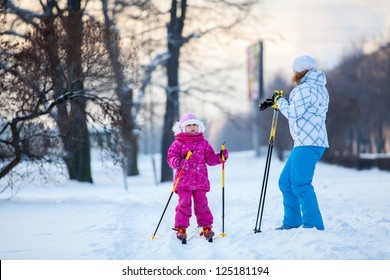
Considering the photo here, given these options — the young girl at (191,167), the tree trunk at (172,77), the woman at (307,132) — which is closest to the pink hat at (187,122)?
the young girl at (191,167)

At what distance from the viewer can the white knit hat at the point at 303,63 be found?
6.10 meters

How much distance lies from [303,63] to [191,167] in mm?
1775

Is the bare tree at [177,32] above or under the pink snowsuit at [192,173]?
above

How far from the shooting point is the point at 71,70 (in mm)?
10273

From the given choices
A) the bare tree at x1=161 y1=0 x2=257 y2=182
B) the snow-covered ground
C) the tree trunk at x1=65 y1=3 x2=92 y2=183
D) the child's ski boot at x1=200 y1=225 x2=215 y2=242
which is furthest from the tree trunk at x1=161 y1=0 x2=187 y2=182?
the child's ski boot at x1=200 y1=225 x2=215 y2=242

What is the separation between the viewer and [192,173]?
20.5ft

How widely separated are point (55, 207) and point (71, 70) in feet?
8.81

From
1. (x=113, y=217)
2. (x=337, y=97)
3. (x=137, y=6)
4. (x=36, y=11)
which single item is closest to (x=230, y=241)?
(x=113, y=217)

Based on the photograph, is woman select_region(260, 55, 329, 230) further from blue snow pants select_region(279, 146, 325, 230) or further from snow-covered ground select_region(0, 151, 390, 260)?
snow-covered ground select_region(0, 151, 390, 260)

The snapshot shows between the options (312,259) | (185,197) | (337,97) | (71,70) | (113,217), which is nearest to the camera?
(312,259)

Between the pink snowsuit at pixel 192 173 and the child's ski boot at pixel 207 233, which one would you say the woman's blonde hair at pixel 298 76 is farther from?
the child's ski boot at pixel 207 233

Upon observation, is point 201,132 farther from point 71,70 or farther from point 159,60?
point 159,60

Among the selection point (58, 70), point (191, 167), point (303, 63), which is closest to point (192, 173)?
point (191, 167)

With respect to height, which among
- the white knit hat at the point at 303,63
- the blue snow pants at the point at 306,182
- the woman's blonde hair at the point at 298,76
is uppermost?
the white knit hat at the point at 303,63
